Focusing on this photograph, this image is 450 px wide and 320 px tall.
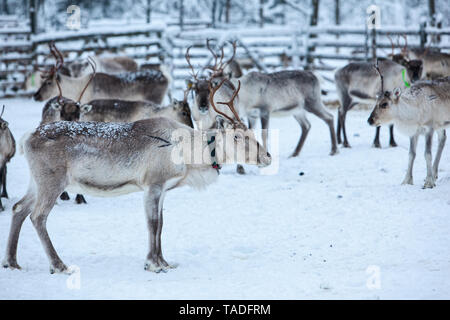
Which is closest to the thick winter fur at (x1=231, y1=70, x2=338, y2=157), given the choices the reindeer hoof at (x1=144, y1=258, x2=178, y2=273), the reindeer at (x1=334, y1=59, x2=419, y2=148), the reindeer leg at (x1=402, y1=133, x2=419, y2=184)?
the reindeer at (x1=334, y1=59, x2=419, y2=148)

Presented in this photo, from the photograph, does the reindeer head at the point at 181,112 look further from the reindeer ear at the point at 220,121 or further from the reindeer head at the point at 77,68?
the reindeer head at the point at 77,68

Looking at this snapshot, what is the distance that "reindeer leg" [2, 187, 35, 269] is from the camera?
4.10 metres

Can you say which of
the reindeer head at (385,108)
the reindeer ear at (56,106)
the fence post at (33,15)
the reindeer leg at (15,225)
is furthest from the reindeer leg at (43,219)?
the fence post at (33,15)

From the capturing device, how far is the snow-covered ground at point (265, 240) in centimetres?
370

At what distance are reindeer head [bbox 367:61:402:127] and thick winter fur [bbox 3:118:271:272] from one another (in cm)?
274

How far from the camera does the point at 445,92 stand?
638 cm

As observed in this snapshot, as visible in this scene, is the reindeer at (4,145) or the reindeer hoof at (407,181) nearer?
the reindeer at (4,145)

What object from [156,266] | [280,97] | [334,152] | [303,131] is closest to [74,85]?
[280,97]

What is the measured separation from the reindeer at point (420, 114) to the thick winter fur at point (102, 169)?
2.68 meters

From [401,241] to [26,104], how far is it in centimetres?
1075

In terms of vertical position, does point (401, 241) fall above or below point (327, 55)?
below

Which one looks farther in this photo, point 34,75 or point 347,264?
point 34,75
